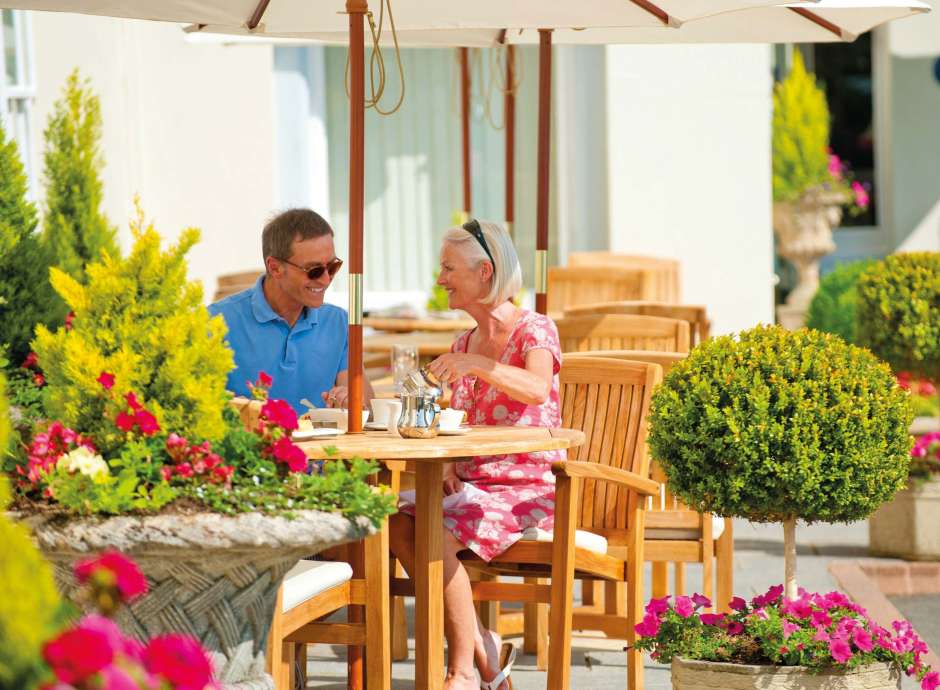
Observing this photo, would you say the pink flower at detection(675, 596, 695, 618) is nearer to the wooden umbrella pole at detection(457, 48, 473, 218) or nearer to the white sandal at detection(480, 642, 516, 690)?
the white sandal at detection(480, 642, 516, 690)

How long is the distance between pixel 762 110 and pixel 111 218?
4.62 metres

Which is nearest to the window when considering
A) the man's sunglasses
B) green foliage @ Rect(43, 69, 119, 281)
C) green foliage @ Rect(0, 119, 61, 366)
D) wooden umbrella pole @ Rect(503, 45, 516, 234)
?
green foliage @ Rect(43, 69, 119, 281)

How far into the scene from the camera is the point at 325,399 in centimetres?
463

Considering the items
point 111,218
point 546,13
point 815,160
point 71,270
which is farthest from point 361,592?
point 815,160

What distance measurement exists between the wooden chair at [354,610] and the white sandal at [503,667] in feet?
1.09

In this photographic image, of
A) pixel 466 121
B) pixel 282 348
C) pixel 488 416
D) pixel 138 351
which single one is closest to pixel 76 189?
pixel 282 348

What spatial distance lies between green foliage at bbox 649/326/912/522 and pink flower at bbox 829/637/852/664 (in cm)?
35

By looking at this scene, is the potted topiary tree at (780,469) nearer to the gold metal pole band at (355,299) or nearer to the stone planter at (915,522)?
the gold metal pole band at (355,299)

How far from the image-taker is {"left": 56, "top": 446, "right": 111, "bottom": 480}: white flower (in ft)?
9.01

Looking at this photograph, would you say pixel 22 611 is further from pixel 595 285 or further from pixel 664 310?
pixel 595 285

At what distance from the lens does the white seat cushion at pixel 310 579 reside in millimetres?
3545

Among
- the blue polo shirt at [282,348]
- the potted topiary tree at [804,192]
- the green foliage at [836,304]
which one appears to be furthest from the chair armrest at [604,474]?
the potted topiary tree at [804,192]

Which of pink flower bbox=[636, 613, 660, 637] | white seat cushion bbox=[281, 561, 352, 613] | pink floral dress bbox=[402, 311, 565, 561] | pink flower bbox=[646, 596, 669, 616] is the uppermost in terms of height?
pink floral dress bbox=[402, 311, 565, 561]

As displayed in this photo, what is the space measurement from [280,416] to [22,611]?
1.39m
